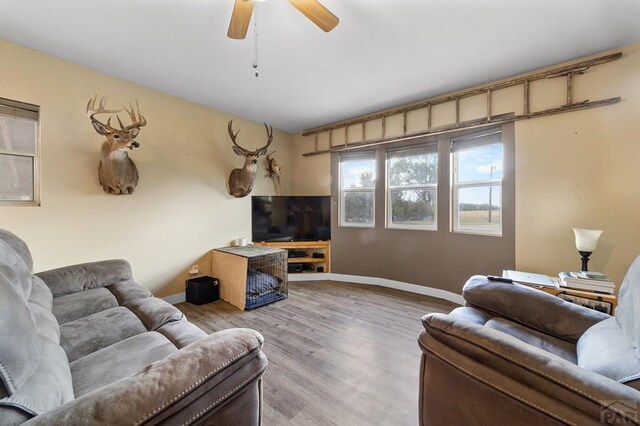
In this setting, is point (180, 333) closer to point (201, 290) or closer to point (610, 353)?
point (201, 290)

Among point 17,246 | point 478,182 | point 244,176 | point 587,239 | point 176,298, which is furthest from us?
point 244,176

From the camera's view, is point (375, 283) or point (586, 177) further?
point (375, 283)

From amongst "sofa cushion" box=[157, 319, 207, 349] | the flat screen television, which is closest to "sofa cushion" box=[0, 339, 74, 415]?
"sofa cushion" box=[157, 319, 207, 349]

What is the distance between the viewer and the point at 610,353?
1.01 m

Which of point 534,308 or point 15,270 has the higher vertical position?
point 15,270

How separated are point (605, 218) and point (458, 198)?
1289 millimetres

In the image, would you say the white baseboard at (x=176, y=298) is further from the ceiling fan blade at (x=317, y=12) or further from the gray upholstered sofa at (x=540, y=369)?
the ceiling fan blade at (x=317, y=12)

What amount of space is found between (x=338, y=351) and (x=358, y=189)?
2.61m

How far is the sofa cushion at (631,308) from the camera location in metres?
0.99

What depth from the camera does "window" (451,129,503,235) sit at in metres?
2.94

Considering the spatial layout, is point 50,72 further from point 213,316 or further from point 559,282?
point 559,282

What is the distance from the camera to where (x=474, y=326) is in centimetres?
108

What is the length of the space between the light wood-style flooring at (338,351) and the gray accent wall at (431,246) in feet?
1.20

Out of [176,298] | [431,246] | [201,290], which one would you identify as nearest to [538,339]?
[431,246]
